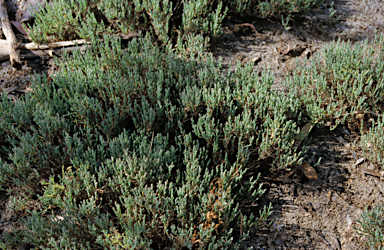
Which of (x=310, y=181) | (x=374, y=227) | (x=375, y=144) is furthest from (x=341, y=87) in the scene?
(x=374, y=227)

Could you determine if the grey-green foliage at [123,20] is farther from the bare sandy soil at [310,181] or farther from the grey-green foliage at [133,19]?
the bare sandy soil at [310,181]

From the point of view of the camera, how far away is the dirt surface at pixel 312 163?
9.95ft

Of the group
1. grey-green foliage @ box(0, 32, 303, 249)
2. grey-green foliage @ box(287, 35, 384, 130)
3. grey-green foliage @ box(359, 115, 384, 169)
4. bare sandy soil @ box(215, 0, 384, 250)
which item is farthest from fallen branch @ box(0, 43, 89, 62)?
grey-green foliage @ box(359, 115, 384, 169)

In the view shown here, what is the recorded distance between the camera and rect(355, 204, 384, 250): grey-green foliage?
2.73 m

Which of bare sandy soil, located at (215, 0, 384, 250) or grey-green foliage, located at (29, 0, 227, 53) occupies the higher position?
grey-green foliage, located at (29, 0, 227, 53)

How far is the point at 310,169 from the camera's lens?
3.52m

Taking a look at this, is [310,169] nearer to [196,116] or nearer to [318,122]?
[318,122]

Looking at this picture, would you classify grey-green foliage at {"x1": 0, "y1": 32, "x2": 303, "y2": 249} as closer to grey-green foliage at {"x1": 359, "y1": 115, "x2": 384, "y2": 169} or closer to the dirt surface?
the dirt surface

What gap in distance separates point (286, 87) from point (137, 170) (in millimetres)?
2532

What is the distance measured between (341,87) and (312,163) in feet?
3.67

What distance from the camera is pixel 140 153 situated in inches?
117

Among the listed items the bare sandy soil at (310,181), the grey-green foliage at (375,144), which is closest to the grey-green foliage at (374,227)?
the bare sandy soil at (310,181)

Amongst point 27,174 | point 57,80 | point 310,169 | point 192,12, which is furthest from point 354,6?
point 27,174

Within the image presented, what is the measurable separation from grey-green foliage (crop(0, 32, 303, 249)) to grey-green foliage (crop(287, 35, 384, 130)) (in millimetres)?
347
